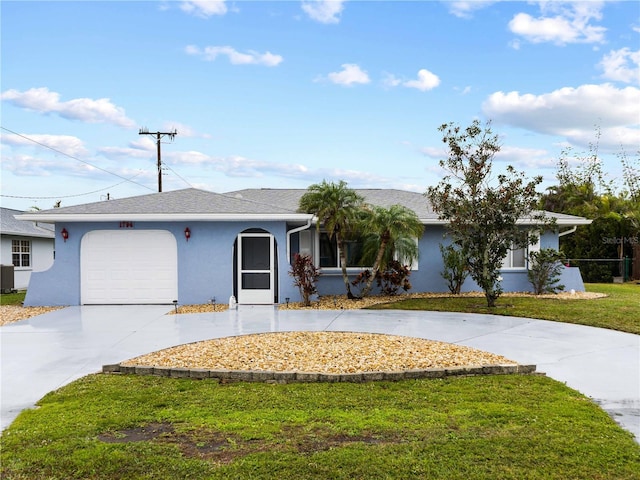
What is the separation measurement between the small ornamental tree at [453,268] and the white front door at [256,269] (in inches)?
225

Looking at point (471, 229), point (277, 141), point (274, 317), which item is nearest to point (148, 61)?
point (277, 141)

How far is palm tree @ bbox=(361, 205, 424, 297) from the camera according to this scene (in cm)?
1441

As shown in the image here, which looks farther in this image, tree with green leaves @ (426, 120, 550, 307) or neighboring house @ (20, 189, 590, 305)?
neighboring house @ (20, 189, 590, 305)

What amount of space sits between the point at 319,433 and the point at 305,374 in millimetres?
1834

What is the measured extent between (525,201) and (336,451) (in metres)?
10.3

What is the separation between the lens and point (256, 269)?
582 inches

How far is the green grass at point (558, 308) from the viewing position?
1131 cm

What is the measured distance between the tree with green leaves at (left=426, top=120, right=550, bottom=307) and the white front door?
4854mm

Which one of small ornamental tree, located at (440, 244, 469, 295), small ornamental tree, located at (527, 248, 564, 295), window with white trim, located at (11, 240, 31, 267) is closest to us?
small ornamental tree, located at (440, 244, 469, 295)

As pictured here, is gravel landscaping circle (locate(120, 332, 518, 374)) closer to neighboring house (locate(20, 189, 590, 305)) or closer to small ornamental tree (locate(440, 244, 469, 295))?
neighboring house (locate(20, 189, 590, 305))

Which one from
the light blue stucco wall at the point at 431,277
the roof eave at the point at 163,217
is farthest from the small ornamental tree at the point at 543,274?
the roof eave at the point at 163,217

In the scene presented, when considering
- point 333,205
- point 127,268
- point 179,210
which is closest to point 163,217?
point 179,210

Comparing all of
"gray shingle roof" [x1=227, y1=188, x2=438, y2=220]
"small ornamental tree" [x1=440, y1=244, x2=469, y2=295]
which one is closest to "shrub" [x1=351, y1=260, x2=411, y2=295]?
"small ornamental tree" [x1=440, y1=244, x2=469, y2=295]

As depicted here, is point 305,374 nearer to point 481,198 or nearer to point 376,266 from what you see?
point 481,198
